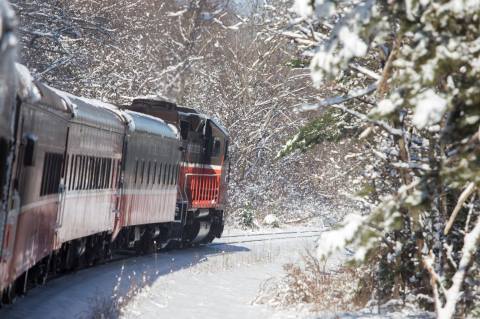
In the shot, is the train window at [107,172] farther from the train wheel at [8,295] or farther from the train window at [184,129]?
the train window at [184,129]

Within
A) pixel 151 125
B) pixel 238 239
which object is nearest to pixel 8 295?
pixel 151 125

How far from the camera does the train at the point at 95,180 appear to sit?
10.5m

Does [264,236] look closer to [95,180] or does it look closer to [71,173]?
[95,180]

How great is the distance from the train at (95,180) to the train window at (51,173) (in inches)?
0.7

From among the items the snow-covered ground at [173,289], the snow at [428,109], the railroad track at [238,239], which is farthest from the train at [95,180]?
the snow at [428,109]

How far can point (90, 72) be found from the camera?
34438 millimetres

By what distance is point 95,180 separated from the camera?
719 inches

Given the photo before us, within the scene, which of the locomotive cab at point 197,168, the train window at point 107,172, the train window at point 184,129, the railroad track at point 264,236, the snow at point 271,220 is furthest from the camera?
the snow at point 271,220

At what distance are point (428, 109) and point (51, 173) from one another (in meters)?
8.25

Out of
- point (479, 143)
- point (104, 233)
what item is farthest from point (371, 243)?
point (104, 233)

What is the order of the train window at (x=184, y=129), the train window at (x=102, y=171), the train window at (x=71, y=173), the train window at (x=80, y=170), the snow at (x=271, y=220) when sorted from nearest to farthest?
the train window at (x=71, y=173), the train window at (x=80, y=170), the train window at (x=102, y=171), the train window at (x=184, y=129), the snow at (x=271, y=220)

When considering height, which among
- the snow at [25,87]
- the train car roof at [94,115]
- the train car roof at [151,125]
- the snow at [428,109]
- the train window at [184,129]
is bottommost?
→ the snow at [428,109]

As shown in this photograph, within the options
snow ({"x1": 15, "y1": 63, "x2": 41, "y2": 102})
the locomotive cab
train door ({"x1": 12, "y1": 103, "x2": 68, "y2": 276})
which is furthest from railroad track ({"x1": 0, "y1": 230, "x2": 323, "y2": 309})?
snow ({"x1": 15, "y1": 63, "x2": 41, "y2": 102})

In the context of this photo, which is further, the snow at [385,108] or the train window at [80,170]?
the train window at [80,170]
